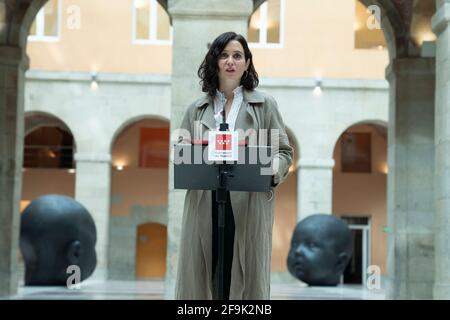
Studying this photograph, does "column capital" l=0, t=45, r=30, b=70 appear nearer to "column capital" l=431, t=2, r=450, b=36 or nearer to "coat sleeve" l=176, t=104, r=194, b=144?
"column capital" l=431, t=2, r=450, b=36

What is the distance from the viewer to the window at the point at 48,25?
111 feet

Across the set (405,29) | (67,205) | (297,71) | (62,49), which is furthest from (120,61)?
(405,29)

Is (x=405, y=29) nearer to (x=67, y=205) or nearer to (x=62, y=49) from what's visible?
(x=67, y=205)

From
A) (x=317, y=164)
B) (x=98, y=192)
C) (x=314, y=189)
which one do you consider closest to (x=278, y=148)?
(x=314, y=189)

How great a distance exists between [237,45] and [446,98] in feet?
30.1

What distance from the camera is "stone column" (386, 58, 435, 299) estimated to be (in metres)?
19.0

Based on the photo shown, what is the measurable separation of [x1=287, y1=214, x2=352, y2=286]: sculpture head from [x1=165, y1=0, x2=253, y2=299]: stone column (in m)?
13.3

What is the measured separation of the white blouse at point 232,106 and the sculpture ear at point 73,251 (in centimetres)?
1796

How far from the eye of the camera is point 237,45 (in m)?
5.75

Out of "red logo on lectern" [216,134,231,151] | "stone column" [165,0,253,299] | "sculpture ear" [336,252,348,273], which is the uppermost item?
"stone column" [165,0,253,299]

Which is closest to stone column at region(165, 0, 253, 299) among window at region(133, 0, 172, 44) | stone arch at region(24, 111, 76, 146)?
window at region(133, 0, 172, 44)

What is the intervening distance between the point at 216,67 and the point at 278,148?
612 mm

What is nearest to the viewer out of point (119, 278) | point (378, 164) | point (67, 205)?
point (67, 205)

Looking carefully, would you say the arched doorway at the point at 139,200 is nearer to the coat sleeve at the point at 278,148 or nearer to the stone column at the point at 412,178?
the stone column at the point at 412,178
